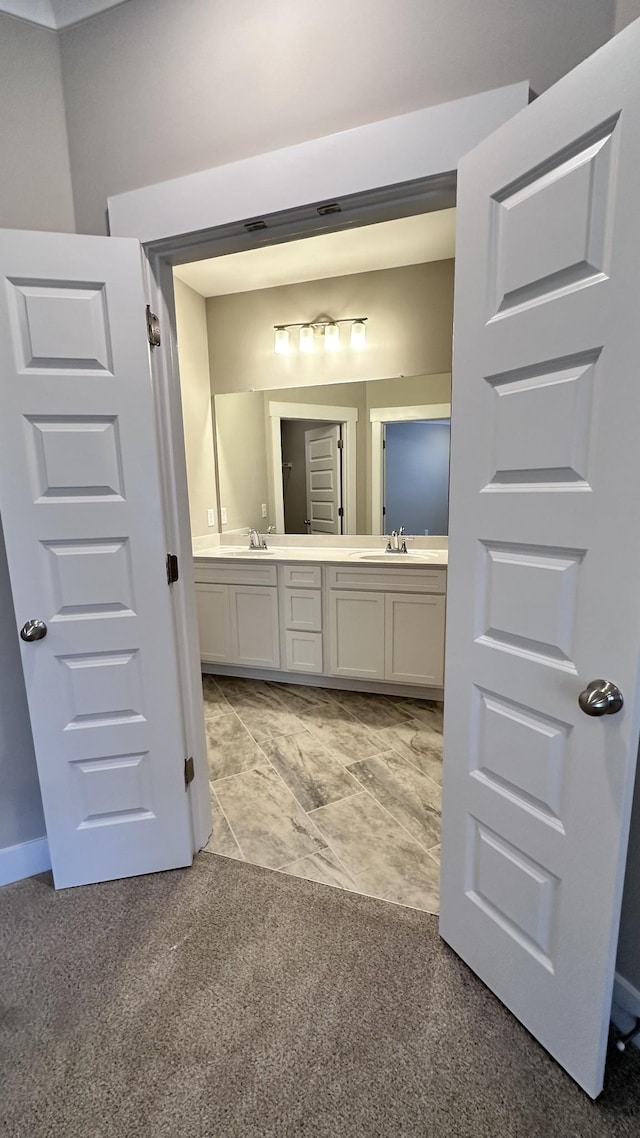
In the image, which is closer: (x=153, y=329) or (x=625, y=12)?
(x=625, y=12)

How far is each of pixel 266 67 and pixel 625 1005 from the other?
8.41 feet

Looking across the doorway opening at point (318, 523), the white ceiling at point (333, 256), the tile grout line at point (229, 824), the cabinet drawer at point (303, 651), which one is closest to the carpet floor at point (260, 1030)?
the tile grout line at point (229, 824)

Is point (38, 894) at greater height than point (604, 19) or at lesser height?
lesser

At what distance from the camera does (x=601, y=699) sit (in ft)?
2.82

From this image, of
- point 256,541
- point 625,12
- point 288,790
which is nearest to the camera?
point 625,12

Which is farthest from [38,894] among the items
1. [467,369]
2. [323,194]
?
[323,194]

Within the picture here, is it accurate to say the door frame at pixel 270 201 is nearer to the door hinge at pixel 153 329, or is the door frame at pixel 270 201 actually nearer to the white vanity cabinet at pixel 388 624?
the door hinge at pixel 153 329

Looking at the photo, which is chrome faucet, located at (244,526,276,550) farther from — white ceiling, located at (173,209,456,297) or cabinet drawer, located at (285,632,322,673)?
white ceiling, located at (173,209,456,297)

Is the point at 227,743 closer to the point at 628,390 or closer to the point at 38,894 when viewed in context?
the point at 38,894

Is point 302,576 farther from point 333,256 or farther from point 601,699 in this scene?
point 601,699

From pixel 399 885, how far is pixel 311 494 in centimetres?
247

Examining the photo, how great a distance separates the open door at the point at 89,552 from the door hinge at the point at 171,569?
42 millimetres

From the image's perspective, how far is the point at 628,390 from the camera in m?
0.79

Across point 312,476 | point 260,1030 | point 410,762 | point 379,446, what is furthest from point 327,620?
point 260,1030
